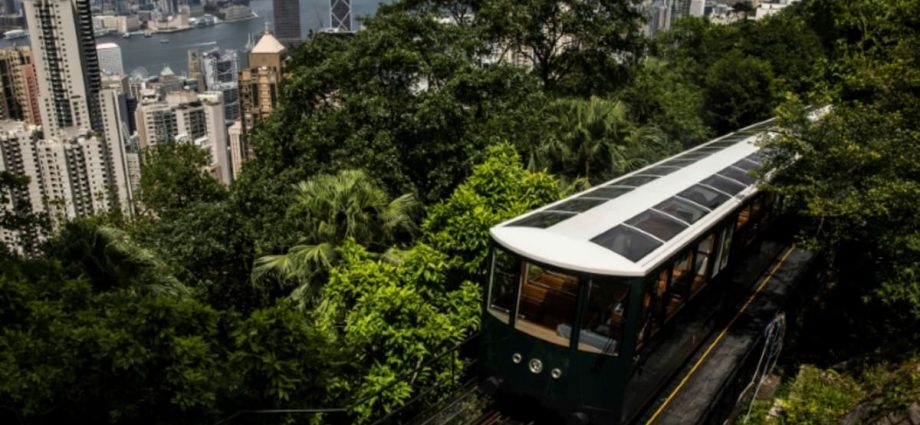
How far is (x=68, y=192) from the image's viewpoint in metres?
102

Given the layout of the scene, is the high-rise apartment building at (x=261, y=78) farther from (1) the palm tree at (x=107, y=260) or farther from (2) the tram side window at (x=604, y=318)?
(2) the tram side window at (x=604, y=318)

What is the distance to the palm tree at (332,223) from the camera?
9609 millimetres

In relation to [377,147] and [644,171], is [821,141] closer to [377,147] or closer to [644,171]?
[644,171]

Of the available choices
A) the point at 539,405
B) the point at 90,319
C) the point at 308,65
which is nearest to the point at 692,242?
the point at 539,405

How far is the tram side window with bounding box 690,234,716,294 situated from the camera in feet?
28.3

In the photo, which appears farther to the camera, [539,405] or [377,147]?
[377,147]

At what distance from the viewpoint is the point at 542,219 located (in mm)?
8156

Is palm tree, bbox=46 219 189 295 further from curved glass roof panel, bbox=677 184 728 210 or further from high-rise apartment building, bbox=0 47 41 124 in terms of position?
high-rise apartment building, bbox=0 47 41 124

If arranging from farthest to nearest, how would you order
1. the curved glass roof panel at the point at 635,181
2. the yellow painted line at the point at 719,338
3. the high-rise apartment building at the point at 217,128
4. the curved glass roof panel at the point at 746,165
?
the high-rise apartment building at the point at 217,128 → the curved glass roof panel at the point at 746,165 → the curved glass roof panel at the point at 635,181 → the yellow painted line at the point at 719,338

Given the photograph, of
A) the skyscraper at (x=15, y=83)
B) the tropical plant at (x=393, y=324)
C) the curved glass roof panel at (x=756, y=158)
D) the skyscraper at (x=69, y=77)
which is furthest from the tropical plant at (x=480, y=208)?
the skyscraper at (x=15, y=83)

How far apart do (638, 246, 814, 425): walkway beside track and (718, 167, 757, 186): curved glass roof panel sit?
101 inches

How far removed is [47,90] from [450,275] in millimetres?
167678

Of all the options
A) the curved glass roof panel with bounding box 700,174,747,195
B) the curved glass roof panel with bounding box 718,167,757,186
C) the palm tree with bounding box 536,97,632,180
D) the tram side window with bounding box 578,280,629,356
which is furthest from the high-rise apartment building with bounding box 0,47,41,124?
the tram side window with bounding box 578,280,629,356

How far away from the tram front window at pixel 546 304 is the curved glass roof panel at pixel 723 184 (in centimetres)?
404
